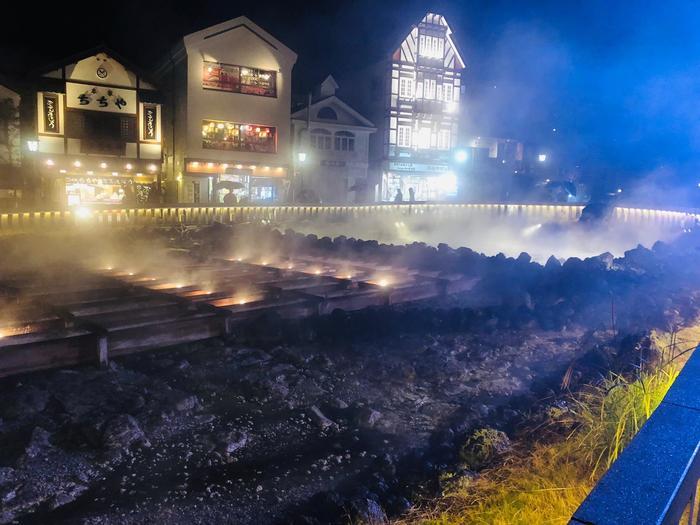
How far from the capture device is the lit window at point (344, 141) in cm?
3616

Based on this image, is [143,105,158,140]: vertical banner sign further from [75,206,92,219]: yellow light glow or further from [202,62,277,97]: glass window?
[75,206,92,219]: yellow light glow

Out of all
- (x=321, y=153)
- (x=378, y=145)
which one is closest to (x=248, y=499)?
(x=321, y=153)

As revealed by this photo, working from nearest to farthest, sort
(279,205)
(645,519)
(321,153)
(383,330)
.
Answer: (645,519)
(383,330)
(279,205)
(321,153)

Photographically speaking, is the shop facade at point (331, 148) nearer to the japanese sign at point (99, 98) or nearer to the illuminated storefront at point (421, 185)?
the illuminated storefront at point (421, 185)

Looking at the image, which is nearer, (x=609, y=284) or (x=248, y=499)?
(x=248, y=499)

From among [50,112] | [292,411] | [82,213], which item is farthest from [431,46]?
[292,411]

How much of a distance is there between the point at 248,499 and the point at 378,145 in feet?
119

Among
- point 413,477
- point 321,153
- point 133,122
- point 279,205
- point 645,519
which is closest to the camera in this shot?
point 645,519

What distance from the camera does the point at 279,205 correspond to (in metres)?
21.9

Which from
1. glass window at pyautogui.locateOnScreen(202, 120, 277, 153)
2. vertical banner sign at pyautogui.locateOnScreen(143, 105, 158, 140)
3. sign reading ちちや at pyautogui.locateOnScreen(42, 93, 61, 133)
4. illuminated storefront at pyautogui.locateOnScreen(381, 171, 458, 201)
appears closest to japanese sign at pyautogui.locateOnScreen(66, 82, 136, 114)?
sign reading ちちや at pyautogui.locateOnScreen(42, 93, 61, 133)

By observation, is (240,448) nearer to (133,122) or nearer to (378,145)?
(133,122)

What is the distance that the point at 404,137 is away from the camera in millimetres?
39219

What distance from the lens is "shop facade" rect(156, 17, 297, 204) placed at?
29078 mm

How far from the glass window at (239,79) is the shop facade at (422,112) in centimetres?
1037
